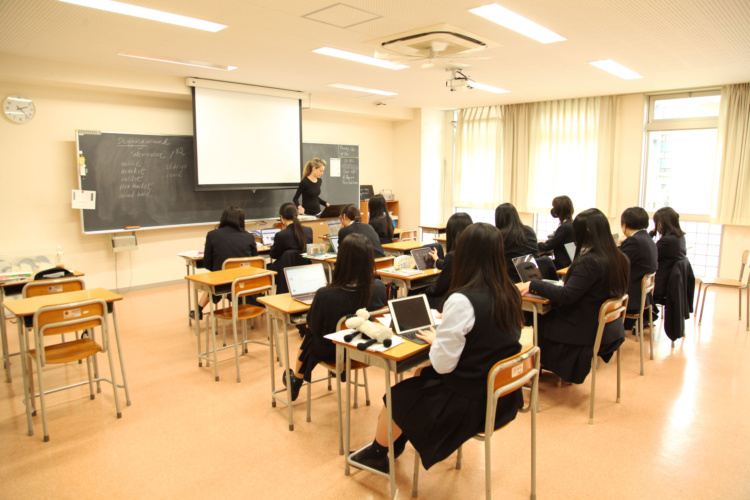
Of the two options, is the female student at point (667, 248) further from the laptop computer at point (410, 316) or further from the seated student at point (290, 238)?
the seated student at point (290, 238)

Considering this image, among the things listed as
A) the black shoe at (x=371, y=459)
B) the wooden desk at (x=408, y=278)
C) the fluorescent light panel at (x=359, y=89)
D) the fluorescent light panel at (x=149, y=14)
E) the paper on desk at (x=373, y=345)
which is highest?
the fluorescent light panel at (x=359, y=89)

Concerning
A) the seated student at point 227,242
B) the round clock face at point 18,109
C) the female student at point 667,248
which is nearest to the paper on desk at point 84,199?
the round clock face at point 18,109

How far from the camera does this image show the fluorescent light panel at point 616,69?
19.1ft

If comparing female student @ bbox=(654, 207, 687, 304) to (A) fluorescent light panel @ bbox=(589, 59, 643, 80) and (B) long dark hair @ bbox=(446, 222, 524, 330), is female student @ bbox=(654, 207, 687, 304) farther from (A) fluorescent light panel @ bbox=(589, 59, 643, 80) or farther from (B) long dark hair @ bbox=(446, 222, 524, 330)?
(B) long dark hair @ bbox=(446, 222, 524, 330)

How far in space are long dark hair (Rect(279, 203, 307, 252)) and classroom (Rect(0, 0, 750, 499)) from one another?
1193mm

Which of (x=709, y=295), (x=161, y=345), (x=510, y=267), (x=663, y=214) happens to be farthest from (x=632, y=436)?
(x=709, y=295)

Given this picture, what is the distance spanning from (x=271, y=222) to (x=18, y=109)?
3718mm

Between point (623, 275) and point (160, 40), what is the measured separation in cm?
465

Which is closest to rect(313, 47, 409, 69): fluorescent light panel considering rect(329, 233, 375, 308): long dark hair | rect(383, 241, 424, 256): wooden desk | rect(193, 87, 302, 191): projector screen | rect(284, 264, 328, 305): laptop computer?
rect(383, 241, 424, 256): wooden desk

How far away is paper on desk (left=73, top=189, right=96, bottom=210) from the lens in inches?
243

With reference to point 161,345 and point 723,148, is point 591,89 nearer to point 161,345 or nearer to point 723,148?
point 723,148

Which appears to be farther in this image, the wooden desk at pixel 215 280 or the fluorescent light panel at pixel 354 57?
the fluorescent light panel at pixel 354 57

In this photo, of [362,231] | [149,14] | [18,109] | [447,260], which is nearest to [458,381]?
[447,260]

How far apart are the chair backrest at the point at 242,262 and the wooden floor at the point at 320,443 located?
944 mm
